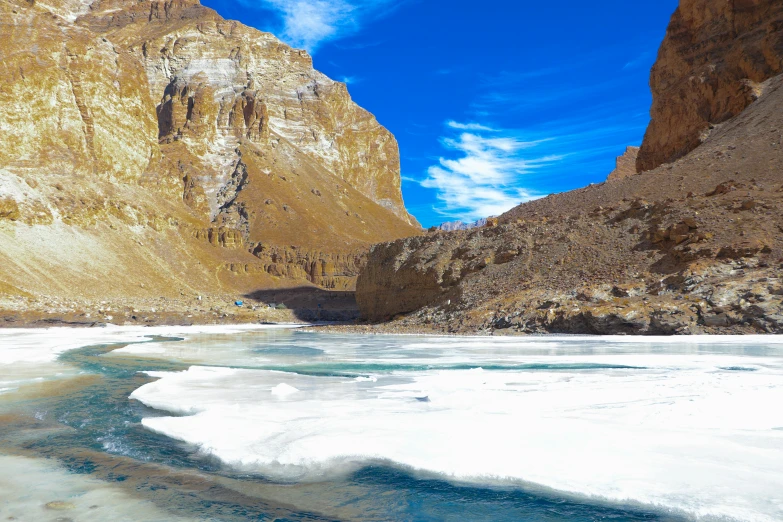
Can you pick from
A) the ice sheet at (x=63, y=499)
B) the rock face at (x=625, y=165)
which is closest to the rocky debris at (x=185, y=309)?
the ice sheet at (x=63, y=499)

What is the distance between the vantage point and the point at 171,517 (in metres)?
4.42

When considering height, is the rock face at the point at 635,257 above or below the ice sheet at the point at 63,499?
above

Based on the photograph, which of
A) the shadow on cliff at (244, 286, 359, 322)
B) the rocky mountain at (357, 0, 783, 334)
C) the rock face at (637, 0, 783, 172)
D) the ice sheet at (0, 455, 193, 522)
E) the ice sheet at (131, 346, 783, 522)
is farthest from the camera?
the shadow on cliff at (244, 286, 359, 322)

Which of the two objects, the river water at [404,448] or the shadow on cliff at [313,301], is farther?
the shadow on cliff at [313,301]

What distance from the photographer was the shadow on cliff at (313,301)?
62.8 meters

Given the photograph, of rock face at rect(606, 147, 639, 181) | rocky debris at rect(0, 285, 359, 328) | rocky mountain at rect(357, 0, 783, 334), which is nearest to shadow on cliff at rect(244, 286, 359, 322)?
rocky debris at rect(0, 285, 359, 328)

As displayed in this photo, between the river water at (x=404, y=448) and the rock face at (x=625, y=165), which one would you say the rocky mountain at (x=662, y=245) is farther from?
the rock face at (x=625, y=165)

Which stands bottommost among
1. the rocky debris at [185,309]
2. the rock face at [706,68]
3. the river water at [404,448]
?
the river water at [404,448]

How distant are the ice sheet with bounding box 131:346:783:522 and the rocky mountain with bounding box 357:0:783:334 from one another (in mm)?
13704

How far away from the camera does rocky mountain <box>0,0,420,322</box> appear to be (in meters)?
57.5

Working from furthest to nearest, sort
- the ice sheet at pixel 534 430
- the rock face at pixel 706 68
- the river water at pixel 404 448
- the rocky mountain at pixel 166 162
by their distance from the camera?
the rocky mountain at pixel 166 162, the rock face at pixel 706 68, the ice sheet at pixel 534 430, the river water at pixel 404 448

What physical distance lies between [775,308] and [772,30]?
30.0m

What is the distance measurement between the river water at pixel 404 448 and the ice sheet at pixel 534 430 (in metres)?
0.02

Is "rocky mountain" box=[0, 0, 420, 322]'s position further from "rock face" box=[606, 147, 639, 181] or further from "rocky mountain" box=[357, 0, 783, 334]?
"rock face" box=[606, 147, 639, 181]
